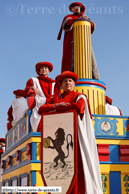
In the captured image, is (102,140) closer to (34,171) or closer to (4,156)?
(34,171)

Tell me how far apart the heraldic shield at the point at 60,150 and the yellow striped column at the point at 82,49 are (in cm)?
376

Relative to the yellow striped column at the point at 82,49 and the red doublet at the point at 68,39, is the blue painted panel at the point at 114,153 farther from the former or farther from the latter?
the red doublet at the point at 68,39

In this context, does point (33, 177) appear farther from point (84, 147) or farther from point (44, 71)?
point (44, 71)

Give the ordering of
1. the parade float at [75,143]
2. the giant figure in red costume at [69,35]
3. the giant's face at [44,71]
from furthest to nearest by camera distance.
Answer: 1. the giant figure in red costume at [69,35]
2. the giant's face at [44,71]
3. the parade float at [75,143]

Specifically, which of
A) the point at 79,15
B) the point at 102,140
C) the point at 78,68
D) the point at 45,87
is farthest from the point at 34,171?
the point at 79,15

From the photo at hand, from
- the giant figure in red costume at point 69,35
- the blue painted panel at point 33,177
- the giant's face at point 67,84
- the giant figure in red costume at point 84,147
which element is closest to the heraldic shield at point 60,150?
the giant figure in red costume at point 84,147

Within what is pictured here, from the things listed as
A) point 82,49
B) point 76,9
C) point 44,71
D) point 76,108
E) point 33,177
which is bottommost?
point 33,177

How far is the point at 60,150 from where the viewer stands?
169 inches

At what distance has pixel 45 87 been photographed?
7.47 meters

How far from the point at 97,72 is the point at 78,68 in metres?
0.58

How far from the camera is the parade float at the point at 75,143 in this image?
4.30 meters

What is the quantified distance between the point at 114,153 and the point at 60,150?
9.14 feet

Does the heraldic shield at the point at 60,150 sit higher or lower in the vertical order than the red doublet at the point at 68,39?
lower

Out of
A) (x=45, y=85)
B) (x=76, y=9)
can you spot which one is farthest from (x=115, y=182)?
(x=76, y=9)
